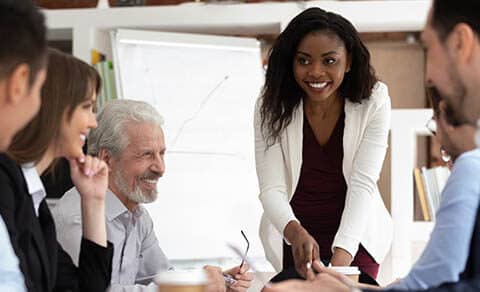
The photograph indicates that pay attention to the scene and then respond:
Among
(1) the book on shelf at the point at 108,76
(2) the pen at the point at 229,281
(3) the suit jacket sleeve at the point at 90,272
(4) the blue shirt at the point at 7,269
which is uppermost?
(4) the blue shirt at the point at 7,269

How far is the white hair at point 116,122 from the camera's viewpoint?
8.43 feet

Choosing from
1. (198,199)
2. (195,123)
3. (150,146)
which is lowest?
(198,199)

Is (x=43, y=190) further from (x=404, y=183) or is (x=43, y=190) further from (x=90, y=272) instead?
(x=404, y=183)

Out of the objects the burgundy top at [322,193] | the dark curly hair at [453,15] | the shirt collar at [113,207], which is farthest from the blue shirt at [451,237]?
the burgundy top at [322,193]

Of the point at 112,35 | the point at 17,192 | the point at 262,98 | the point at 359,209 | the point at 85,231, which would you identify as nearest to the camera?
the point at 17,192

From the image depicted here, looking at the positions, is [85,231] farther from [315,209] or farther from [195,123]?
[195,123]

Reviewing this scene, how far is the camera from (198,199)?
452cm

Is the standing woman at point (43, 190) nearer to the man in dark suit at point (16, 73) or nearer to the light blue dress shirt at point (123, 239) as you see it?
the light blue dress shirt at point (123, 239)

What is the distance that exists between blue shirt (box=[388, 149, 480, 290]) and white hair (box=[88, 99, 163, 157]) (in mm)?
1354

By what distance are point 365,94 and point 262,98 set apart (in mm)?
317

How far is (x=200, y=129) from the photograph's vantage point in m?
4.57

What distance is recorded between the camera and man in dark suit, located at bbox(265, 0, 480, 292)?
A: 1395 millimetres

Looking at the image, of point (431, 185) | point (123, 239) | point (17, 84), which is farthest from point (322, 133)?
A: point (431, 185)

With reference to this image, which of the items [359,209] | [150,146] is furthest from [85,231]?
[359,209]
